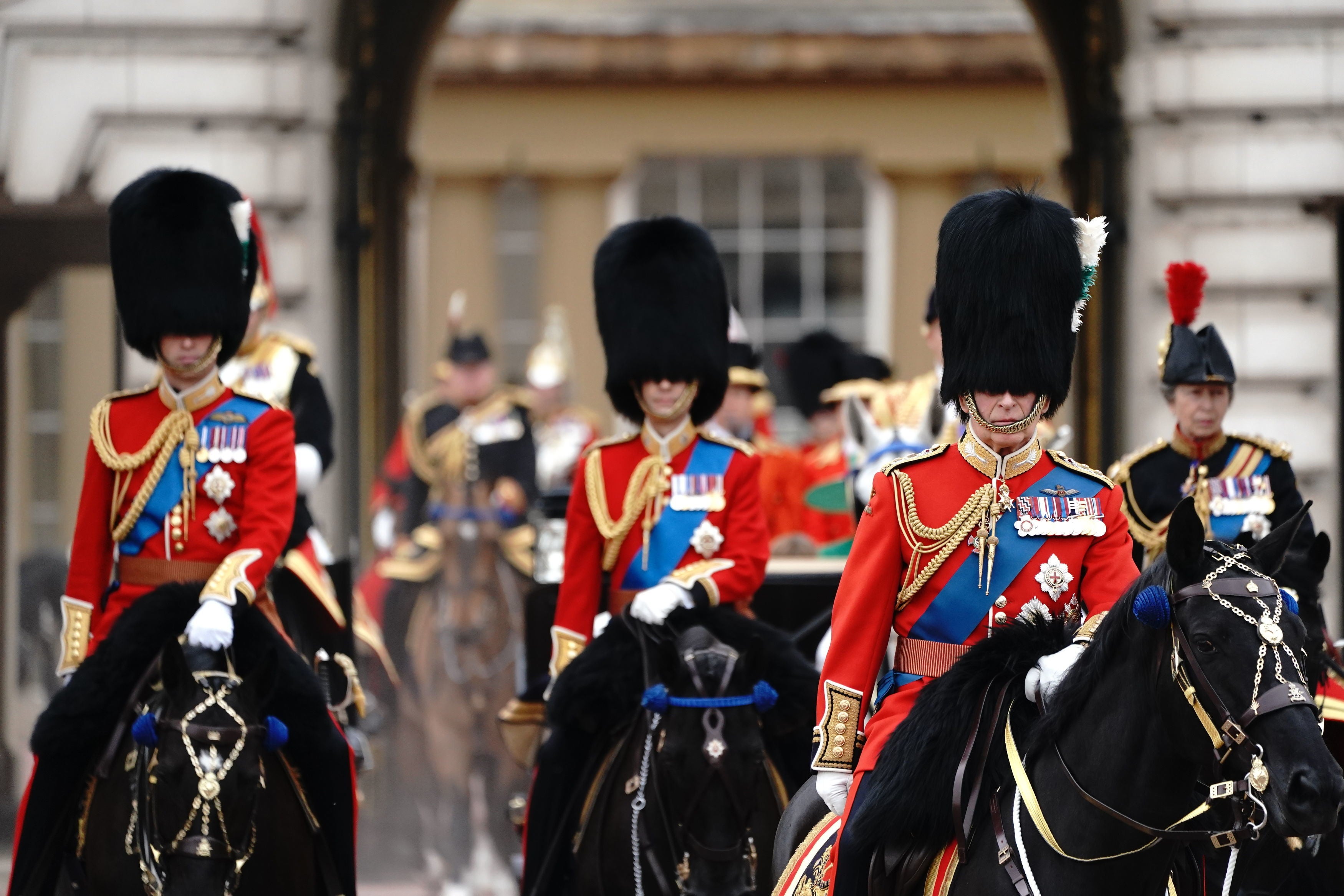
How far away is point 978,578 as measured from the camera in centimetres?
415

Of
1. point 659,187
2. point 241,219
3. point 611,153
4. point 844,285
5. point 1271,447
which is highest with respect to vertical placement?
point 611,153

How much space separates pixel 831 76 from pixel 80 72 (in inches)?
449

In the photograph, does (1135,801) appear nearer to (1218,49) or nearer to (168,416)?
(168,416)

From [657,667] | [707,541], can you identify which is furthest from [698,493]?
[657,667]

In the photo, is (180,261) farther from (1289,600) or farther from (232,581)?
(1289,600)

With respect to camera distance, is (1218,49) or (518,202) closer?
(1218,49)

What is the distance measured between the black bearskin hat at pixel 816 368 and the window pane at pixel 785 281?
8268mm

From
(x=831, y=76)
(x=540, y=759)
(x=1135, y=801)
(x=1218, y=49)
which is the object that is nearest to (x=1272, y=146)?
(x=1218, y=49)

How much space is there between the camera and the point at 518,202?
20.6 metres

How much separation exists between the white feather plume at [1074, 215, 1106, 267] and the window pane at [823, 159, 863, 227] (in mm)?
16845

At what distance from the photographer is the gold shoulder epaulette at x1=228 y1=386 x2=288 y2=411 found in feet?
18.9

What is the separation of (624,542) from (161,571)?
1.33 metres

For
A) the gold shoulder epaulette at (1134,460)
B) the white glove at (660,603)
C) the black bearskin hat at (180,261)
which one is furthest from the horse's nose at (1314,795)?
the black bearskin hat at (180,261)

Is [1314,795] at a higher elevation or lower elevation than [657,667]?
higher
